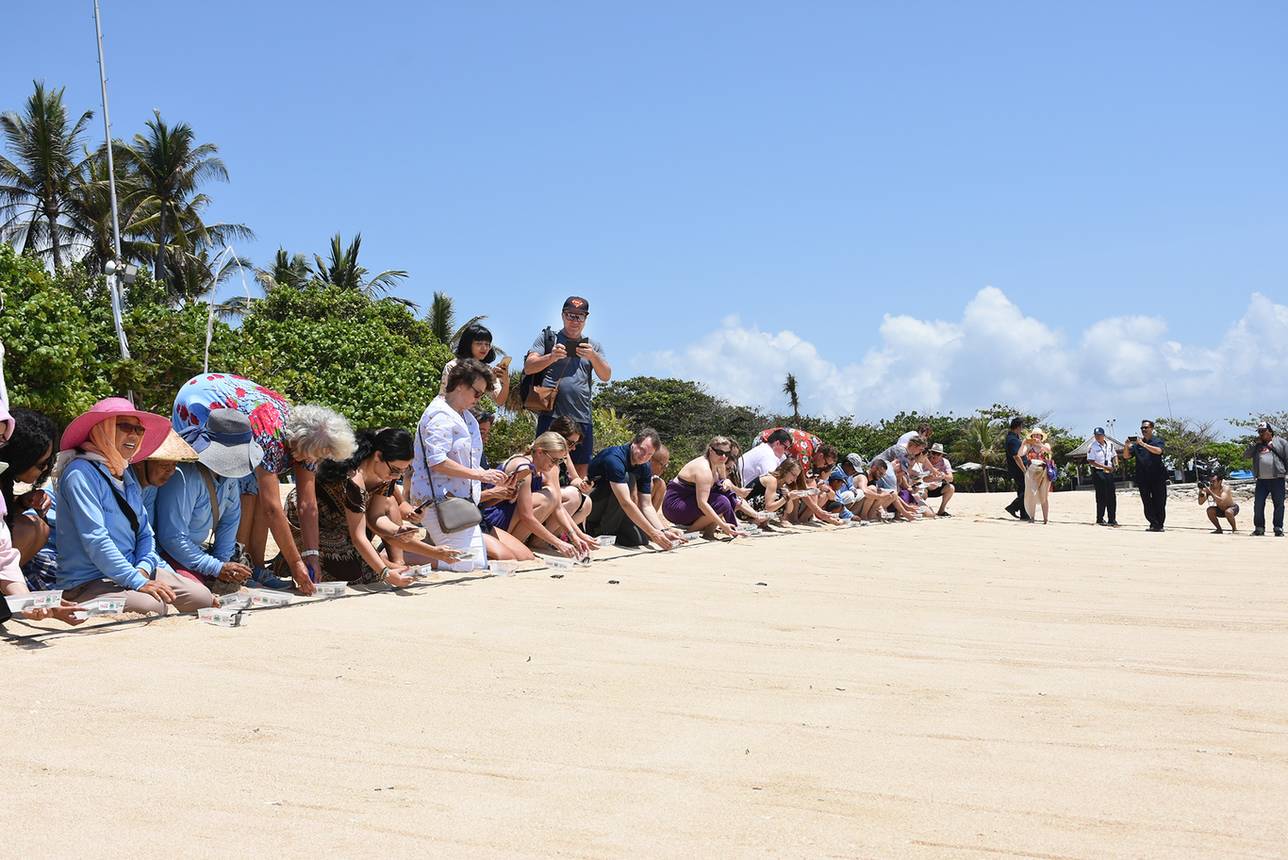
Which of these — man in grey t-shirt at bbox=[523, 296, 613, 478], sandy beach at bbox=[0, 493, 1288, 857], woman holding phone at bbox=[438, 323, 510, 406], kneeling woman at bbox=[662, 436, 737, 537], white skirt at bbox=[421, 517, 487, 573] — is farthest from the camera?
kneeling woman at bbox=[662, 436, 737, 537]

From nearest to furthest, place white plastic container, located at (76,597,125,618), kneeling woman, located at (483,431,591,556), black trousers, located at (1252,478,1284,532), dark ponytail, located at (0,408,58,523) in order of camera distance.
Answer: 1. white plastic container, located at (76,597,125,618)
2. dark ponytail, located at (0,408,58,523)
3. kneeling woman, located at (483,431,591,556)
4. black trousers, located at (1252,478,1284,532)

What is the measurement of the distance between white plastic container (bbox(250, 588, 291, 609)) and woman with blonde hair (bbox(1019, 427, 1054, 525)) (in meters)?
11.1

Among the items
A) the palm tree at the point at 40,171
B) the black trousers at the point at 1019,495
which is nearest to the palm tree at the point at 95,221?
the palm tree at the point at 40,171

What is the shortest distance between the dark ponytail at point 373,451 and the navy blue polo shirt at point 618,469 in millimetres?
2445

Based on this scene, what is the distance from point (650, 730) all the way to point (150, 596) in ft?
8.07

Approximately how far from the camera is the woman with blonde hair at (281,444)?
17.4 ft

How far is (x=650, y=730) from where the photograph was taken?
303 centimetres

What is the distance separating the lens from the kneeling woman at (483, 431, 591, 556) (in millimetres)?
6914

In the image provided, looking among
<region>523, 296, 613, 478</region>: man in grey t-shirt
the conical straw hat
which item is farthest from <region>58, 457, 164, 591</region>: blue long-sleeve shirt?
<region>523, 296, 613, 478</region>: man in grey t-shirt

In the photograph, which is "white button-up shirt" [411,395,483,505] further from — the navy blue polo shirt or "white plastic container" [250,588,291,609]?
the navy blue polo shirt

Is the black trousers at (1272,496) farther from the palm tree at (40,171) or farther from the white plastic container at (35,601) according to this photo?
the palm tree at (40,171)

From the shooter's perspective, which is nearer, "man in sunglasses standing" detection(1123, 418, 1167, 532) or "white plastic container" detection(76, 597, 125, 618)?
"white plastic container" detection(76, 597, 125, 618)

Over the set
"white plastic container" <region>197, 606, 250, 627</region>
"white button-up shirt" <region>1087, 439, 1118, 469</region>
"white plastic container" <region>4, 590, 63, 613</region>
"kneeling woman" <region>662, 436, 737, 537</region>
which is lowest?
"white plastic container" <region>197, 606, 250, 627</region>

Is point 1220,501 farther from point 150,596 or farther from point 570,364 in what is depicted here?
point 150,596
